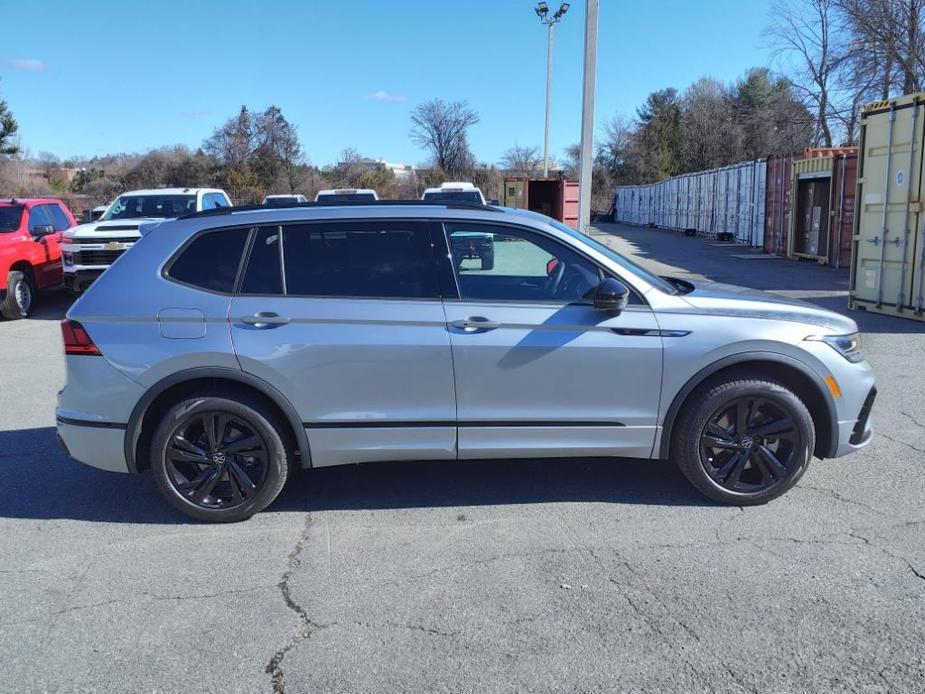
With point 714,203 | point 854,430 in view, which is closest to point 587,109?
point 854,430

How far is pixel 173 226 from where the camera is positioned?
476cm

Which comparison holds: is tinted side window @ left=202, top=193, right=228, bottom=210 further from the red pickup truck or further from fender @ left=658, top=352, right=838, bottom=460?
fender @ left=658, top=352, right=838, bottom=460

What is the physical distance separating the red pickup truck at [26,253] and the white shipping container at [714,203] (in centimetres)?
2174

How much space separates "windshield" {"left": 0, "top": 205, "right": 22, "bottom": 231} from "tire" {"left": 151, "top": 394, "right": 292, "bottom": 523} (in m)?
11.2

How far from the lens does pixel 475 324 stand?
4445 mm

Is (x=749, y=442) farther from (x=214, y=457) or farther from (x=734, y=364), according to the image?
(x=214, y=457)

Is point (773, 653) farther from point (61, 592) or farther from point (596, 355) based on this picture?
point (61, 592)

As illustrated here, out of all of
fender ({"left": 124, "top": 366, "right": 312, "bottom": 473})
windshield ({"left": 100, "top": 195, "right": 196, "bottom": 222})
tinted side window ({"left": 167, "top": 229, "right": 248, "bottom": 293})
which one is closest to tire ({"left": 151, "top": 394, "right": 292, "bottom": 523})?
fender ({"left": 124, "top": 366, "right": 312, "bottom": 473})

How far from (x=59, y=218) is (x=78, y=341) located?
12.3 metres

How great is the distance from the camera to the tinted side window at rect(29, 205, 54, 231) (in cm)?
1409

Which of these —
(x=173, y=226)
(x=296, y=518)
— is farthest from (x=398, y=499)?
(x=173, y=226)

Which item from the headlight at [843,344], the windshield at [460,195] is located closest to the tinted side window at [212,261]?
the headlight at [843,344]

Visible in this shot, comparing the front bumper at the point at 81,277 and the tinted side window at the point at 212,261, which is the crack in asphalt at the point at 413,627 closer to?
the tinted side window at the point at 212,261

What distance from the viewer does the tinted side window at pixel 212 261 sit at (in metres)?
4.59
